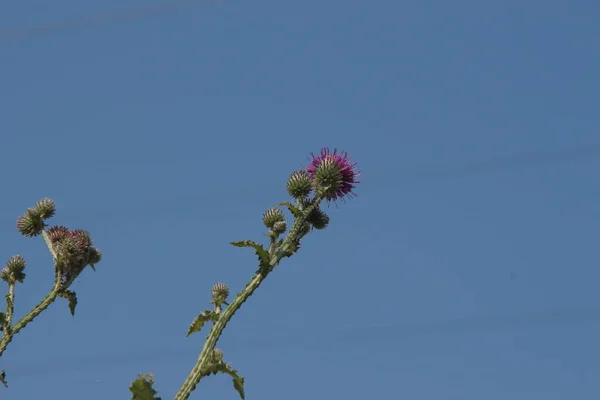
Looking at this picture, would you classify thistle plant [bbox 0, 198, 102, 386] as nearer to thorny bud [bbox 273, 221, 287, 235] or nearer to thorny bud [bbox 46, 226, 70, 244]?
thorny bud [bbox 46, 226, 70, 244]

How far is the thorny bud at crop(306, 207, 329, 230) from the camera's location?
336 inches

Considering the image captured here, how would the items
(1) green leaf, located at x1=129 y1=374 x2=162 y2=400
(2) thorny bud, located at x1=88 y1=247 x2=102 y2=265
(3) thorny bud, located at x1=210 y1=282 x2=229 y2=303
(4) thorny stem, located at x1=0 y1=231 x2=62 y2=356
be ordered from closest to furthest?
(1) green leaf, located at x1=129 y1=374 x2=162 y2=400 < (3) thorny bud, located at x1=210 y1=282 x2=229 y2=303 < (4) thorny stem, located at x1=0 y1=231 x2=62 y2=356 < (2) thorny bud, located at x1=88 y1=247 x2=102 y2=265

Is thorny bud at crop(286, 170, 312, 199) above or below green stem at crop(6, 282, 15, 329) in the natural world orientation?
above

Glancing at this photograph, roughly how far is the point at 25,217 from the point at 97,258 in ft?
3.61

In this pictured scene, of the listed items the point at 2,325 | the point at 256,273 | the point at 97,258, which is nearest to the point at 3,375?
the point at 2,325

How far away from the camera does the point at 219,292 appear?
24.8 ft

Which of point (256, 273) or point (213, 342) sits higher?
point (256, 273)

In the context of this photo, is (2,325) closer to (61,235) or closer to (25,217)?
(61,235)

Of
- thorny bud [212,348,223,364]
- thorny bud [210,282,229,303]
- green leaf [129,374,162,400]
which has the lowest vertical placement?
green leaf [129,374,162,400]

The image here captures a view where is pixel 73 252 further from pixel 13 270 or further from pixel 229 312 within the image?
pixel 229 312

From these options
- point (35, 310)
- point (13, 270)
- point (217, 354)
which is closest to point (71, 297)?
point (35, 310)

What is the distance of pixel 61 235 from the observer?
9383mm

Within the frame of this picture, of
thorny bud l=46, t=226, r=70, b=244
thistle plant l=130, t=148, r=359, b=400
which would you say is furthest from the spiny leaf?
thorny bud l=46, t=226, r=70, b=244

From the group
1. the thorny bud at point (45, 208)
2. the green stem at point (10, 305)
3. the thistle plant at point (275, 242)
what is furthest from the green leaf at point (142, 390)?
the thorny bud at point (45, 208)
